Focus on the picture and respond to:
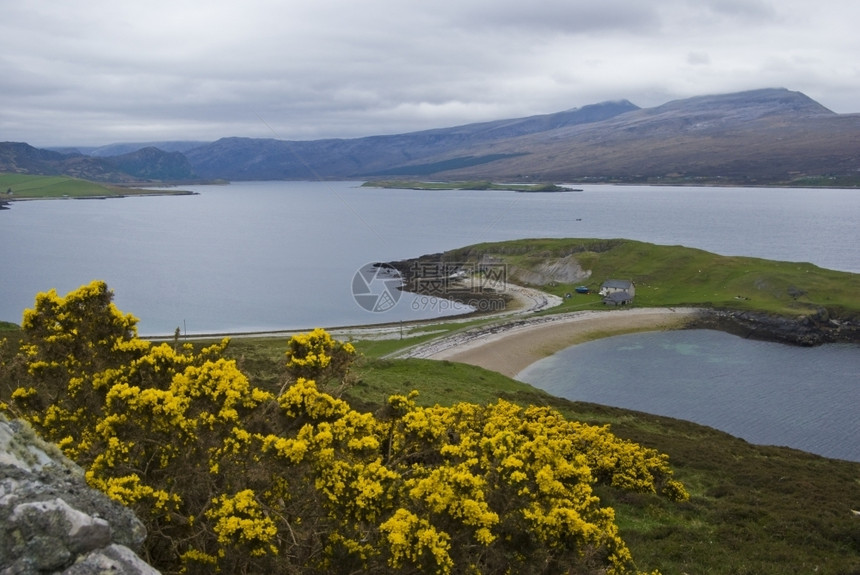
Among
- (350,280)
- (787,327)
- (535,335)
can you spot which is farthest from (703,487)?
(350,280)

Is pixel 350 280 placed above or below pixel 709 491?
below

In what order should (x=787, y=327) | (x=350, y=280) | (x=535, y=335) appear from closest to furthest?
1. (x=535, y=335)
2. (x=787, y=327)
3. (x=350, y=280)

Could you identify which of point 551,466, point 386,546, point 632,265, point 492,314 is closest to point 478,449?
point 551,466

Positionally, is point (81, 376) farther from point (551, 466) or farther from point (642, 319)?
point (642, 319)

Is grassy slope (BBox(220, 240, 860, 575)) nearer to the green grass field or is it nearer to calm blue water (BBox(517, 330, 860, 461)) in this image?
the green grass field

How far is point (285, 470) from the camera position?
10148 millimetres

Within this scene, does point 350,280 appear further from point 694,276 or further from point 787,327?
point 787,327

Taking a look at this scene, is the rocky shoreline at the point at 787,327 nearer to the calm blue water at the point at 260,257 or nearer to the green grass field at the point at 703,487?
the green grass field at the point at 703,487

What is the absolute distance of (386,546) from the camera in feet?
31.1

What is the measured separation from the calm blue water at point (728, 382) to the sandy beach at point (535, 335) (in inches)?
85.0

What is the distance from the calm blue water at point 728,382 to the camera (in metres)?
50.9

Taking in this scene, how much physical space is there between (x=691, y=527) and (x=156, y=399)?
1787cm

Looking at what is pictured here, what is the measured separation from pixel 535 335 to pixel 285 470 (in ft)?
221

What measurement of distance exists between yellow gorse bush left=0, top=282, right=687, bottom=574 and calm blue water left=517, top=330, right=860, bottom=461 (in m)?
44.6
